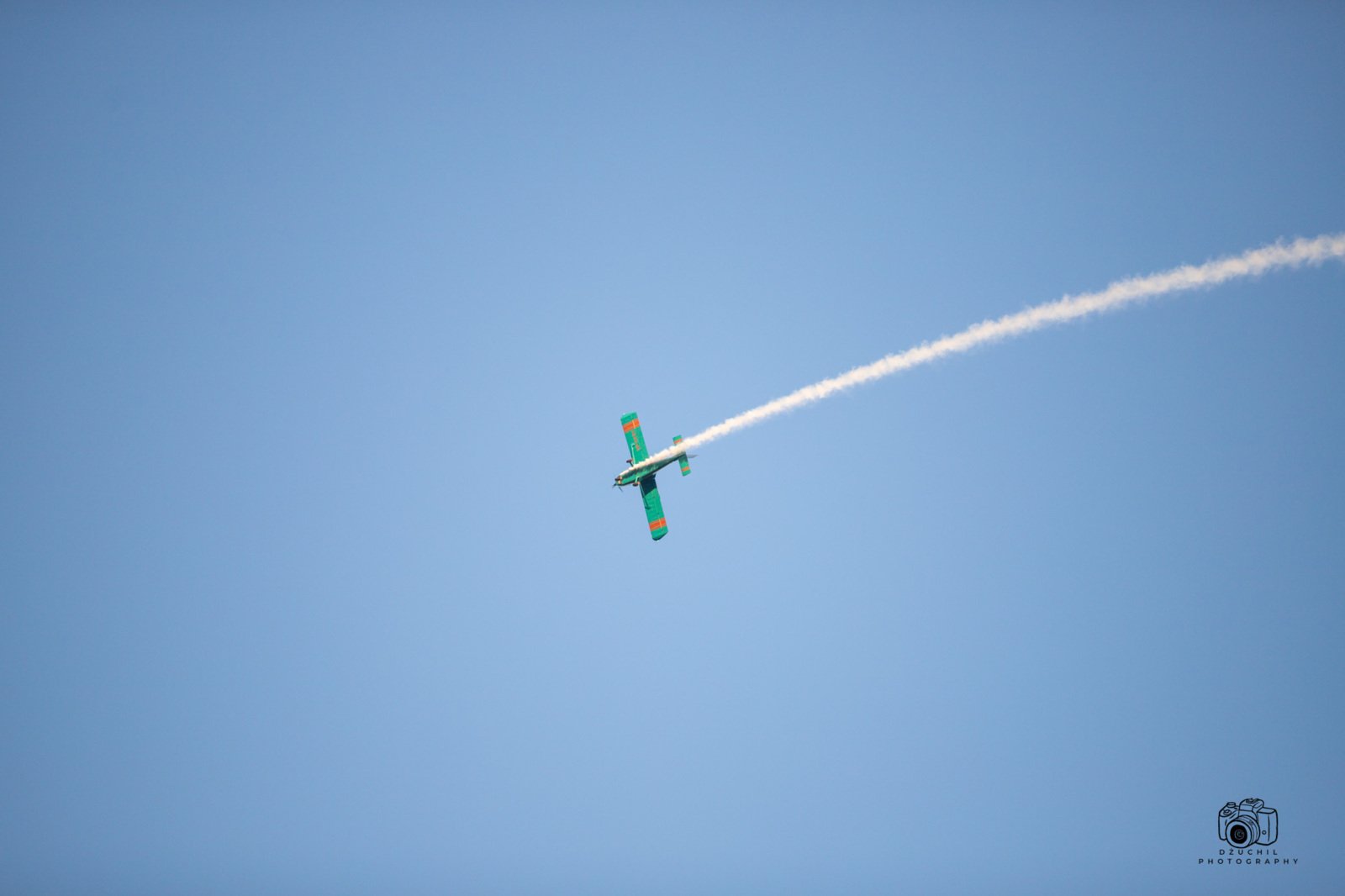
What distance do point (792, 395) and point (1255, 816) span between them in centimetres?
3776

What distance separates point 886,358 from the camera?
48750mm

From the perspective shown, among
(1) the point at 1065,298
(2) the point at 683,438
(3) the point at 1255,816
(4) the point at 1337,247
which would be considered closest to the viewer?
(4) the point at 1337,247

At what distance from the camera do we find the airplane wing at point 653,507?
173 feet

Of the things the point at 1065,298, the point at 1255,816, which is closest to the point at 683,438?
the point at 1065,298

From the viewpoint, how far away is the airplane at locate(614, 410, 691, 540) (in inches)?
1999

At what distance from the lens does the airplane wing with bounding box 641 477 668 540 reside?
2071 inches

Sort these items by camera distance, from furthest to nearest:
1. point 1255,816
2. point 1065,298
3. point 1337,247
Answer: point 1255,816
point 1065,298
point 1337,247

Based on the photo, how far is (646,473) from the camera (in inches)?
2013

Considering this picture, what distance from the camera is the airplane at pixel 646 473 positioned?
50.8m

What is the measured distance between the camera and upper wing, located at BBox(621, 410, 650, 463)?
170 ft

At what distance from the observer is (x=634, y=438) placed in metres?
52.1

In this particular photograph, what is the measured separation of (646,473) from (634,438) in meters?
2.24

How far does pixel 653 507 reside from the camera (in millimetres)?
52875

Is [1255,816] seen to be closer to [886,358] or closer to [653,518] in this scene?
[886,358]
